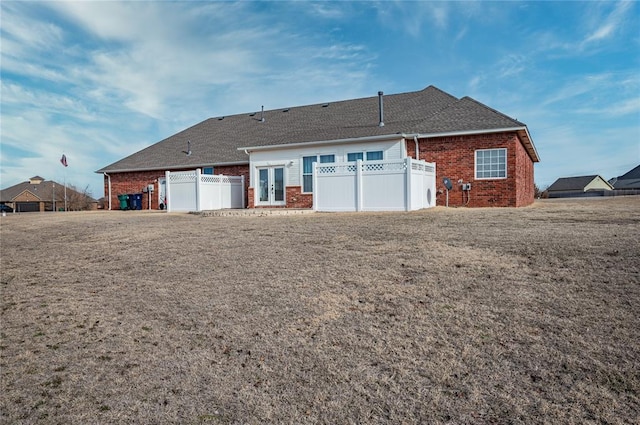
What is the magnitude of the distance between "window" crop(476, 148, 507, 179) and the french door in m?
8.61

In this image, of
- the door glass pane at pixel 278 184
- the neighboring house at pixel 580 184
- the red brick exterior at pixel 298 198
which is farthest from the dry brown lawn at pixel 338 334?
the neighboring house at pixel 580 184

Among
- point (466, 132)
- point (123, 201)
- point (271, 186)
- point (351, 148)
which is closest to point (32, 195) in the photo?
point (123, 201)

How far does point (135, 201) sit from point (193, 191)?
8.06 m

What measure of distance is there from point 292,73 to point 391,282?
1769 centimetres

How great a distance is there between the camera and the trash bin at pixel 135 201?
82.3 feet

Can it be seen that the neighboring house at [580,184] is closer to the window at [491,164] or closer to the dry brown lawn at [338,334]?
the window at [491,164]

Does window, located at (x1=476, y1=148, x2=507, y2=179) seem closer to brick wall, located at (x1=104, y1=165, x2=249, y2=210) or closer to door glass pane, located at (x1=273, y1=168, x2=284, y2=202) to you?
door glass pane, located at (x1=273, y1=168, x2=284, y2=202)

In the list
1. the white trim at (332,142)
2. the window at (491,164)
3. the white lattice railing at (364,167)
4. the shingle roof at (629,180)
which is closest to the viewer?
the white lattice railing at (364,167)

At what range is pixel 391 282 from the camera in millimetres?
5336

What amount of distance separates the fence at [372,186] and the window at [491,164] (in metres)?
2.43

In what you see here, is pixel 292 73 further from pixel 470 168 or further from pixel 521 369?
pixel 521 369

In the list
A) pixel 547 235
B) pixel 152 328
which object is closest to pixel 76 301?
pixel 152 328

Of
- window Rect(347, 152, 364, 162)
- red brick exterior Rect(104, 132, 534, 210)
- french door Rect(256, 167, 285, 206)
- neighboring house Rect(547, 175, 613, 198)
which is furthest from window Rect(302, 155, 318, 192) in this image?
neighboring house Rect(547, 175, 613, 198)

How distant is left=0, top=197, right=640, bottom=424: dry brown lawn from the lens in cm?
309
